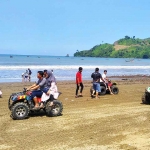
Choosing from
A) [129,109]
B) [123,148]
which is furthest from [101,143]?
[129,109]

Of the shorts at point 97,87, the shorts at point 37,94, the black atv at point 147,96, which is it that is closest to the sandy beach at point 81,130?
the shorts at point 37,94

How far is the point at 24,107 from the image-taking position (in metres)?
9.52

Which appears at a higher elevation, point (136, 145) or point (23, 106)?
point (23, 106)

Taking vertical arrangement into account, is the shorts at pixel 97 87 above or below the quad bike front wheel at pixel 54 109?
above

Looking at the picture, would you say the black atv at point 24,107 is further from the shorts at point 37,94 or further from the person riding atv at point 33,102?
the shorts at point 37,94

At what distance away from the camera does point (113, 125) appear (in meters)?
8.75

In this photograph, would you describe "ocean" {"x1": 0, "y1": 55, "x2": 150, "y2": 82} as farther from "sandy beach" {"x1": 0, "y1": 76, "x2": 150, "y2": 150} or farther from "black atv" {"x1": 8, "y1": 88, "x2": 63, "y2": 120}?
"sandy beach" {"x1": 0, "y1": 76, "x2": 150, "y2": 150}

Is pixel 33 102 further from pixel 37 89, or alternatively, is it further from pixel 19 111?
pixel 19 111

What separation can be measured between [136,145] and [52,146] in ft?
6.96

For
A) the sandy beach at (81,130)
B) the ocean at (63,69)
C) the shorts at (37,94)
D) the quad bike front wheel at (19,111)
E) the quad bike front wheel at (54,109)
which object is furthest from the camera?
the ocean at (63,69)

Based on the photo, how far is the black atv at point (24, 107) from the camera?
945 centimetres

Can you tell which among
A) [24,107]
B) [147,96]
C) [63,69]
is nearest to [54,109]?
[24,107]

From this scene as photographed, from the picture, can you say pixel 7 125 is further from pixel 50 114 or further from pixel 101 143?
pixel 101 143

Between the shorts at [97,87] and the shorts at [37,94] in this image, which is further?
the shorts at [97,87]
